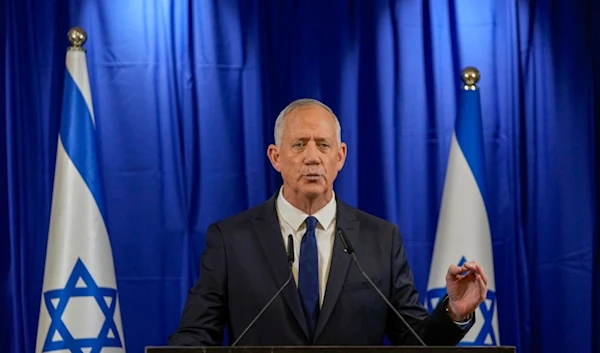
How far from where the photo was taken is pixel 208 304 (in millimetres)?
2553

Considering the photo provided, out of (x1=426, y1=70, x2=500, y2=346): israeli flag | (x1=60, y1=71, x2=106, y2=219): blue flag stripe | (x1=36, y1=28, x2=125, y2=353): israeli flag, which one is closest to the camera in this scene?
(x1=36, y1=28, x2=125, y2=353): israeli flag

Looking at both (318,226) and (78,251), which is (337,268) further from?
(78,251)

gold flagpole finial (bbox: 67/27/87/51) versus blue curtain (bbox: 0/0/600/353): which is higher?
gold flagpole finial (bbox: 67/27/87/51)

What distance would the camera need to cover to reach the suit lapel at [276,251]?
2502 mm

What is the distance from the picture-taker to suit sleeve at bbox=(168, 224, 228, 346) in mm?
2479

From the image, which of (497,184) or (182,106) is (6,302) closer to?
(182,106)

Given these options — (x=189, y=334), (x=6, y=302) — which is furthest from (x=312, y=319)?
(x=6, y=302)

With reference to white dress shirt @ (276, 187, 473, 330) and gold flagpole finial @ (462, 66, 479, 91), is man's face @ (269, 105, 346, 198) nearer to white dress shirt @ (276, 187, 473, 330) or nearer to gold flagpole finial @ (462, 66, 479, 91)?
white dress shirt @ (276, 187, 473, 330)

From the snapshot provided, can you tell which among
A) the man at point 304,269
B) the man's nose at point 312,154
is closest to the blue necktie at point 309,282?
the man at point 304,269

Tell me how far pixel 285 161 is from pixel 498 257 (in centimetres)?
159

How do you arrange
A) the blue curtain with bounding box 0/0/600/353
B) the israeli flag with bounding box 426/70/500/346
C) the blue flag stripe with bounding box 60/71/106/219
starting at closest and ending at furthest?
the blue flag stripe with bounding box 60/71/106/219 → the israeli flag with bounding box 426/70/500/346 → the blue curtain with bounding box 0/0/600/353

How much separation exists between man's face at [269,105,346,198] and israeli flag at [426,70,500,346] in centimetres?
102

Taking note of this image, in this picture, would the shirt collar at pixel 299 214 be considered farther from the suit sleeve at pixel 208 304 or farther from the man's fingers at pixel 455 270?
the man's fingers at pixel 455 270

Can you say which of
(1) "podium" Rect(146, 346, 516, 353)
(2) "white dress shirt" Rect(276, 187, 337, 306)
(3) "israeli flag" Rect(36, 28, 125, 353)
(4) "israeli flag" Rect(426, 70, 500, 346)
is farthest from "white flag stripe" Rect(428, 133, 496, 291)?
(1) "podium" Rect(146, 346, 516, 353)
